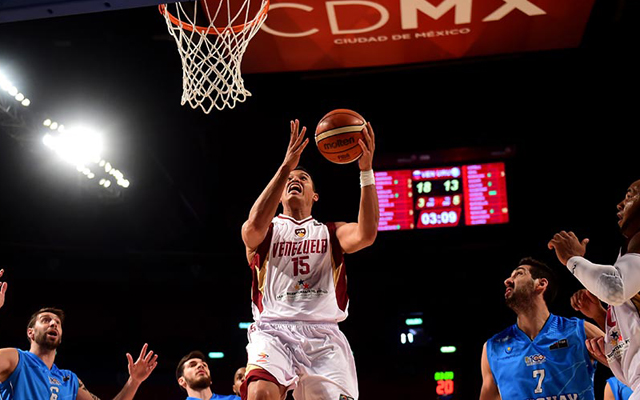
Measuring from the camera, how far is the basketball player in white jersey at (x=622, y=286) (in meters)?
2.96

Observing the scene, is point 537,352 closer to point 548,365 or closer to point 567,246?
point 548,365

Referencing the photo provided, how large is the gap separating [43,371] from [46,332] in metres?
0.31

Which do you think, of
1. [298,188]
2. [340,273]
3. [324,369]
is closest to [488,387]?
[340,273]

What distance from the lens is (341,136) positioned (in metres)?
4.02

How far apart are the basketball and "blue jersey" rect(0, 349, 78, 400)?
313 centimetres

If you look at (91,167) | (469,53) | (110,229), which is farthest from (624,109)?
Answer: (110,229)

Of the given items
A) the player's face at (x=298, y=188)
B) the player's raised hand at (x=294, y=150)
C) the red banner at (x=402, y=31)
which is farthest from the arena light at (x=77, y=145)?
the player's raised hand at (x=294, y=150)

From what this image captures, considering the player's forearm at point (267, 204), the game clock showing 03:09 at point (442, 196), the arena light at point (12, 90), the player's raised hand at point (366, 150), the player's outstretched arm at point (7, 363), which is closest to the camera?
the player's forearm at point (267, 204)

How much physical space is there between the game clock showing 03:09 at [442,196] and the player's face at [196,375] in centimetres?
349

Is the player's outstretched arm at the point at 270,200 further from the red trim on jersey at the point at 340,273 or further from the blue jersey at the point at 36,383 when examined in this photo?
Answer: the blue jersey at the point at 36,383

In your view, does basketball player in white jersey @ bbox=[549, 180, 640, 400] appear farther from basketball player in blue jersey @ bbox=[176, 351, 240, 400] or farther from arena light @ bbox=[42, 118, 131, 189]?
arena light @ bbox=[42, 118, 131, 189]

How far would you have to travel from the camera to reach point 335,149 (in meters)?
4.05

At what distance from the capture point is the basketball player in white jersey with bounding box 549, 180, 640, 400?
2965 mm

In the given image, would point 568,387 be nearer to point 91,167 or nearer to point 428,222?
point 428,222
